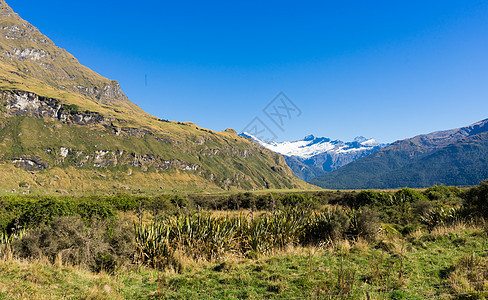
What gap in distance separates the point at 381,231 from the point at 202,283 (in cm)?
863

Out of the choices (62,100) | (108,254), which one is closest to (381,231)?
(108,254)

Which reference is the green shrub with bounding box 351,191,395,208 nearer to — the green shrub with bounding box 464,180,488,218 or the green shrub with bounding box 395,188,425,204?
the green shrub with bounding box 395,188,425,204

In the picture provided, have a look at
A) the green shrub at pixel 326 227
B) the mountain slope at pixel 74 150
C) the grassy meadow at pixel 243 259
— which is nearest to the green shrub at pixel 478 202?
the grassy meadow at pixel 243 259

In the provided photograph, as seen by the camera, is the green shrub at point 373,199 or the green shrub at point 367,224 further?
the green shrub at point 373,199

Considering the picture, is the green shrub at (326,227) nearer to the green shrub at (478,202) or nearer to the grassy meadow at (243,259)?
the grassy meadow at (243,259)

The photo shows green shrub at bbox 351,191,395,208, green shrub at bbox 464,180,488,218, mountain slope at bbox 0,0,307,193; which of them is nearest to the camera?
green shrub at bbox 464,180,488,218

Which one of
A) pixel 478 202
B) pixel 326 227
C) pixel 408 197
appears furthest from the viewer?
pixel 408 197

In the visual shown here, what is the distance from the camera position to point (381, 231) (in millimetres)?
10703

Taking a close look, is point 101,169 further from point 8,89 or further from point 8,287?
point 8,287

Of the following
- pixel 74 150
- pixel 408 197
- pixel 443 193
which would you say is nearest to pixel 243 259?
pixel 408 197

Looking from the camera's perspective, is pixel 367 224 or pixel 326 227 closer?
pixel 367 224

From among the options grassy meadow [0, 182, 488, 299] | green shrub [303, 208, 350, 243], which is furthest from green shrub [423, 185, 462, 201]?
green shrub [303, 208, 350, 243]

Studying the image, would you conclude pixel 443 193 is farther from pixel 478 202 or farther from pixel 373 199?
pixel 478 202

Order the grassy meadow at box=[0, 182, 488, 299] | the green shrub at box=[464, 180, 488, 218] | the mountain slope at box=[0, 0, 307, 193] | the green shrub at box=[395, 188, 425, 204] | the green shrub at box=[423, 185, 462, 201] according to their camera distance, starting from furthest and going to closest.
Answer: the mountain slope at box=[0, 0, 307, 193] → the green shrub at box=[423, 185, 462, 201] → the green shrub at box=[395, 188, 425, 204] → the green shrub at box=[464, 180, 488, 218] → the grassy meadow at box=[0, 182, 488, 299]
